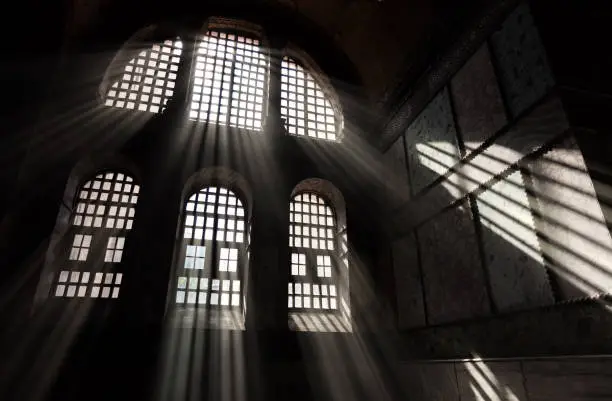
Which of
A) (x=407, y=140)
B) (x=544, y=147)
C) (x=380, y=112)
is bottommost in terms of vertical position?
(x=544, y=147)

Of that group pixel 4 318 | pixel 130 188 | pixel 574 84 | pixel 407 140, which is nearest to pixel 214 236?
pixel 130 188

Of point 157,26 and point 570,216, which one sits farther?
point 157,26

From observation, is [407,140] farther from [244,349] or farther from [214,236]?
[244,349]

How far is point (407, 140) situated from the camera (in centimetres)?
711

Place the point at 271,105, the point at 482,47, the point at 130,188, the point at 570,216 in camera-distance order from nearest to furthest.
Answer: the point at 570,216 < the point at 482,47 < the point at 130,188 < the point at 271,105

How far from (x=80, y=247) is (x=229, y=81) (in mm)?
4989

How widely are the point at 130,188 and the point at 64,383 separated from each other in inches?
139

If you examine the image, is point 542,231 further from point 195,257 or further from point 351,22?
point 351,22

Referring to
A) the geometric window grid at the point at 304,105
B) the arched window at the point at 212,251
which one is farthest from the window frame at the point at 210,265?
the geometric window grid at the point at 304,105

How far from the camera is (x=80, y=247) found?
20.6 feet

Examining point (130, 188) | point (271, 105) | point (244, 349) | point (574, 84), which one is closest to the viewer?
point (574, 84)

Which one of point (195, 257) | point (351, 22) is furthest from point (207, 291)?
point (351, 22)

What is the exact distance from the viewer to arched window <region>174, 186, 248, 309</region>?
6469 millimetres

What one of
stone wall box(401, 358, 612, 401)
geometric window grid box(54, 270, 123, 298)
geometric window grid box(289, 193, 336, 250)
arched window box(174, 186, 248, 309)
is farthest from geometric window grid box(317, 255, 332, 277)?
geometric window grid box(54, 270, 123, 298)
